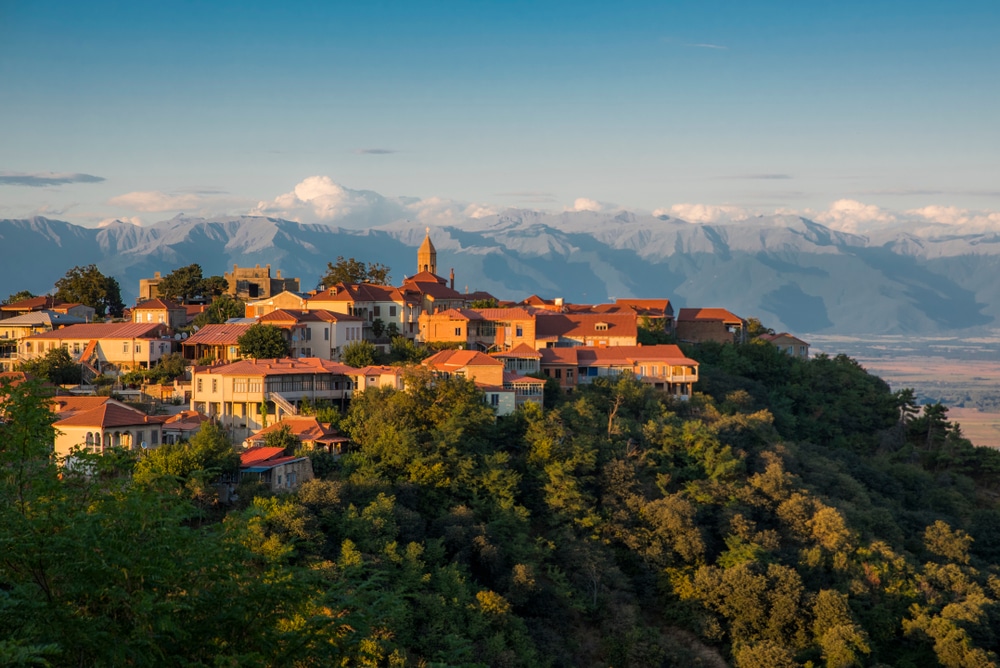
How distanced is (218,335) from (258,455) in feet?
50.8

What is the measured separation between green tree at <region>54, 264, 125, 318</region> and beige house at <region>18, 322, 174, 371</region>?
12490mm

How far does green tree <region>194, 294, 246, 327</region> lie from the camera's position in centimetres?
5881

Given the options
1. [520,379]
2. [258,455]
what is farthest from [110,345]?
[520,379]

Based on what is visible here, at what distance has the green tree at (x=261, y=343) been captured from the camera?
163ft

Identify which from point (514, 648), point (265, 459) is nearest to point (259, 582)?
point (514, 648)

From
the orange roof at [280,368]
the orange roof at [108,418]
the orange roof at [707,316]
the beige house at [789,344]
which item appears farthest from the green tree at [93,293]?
the beige house at [789,344]

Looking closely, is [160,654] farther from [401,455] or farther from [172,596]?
[401,455]

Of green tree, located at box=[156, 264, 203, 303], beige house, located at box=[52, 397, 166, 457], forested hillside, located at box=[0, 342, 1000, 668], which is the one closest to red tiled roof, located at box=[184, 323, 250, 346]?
forested hillside, located at box=[0, 342, 1000, 668]

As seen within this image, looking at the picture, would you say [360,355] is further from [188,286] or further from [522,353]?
[188,286]

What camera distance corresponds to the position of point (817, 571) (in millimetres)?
39594

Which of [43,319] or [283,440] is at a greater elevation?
[43,319]

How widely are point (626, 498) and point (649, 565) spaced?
3.24m

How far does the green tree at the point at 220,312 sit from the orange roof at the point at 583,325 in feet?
51.5

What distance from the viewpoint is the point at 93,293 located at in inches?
2660
